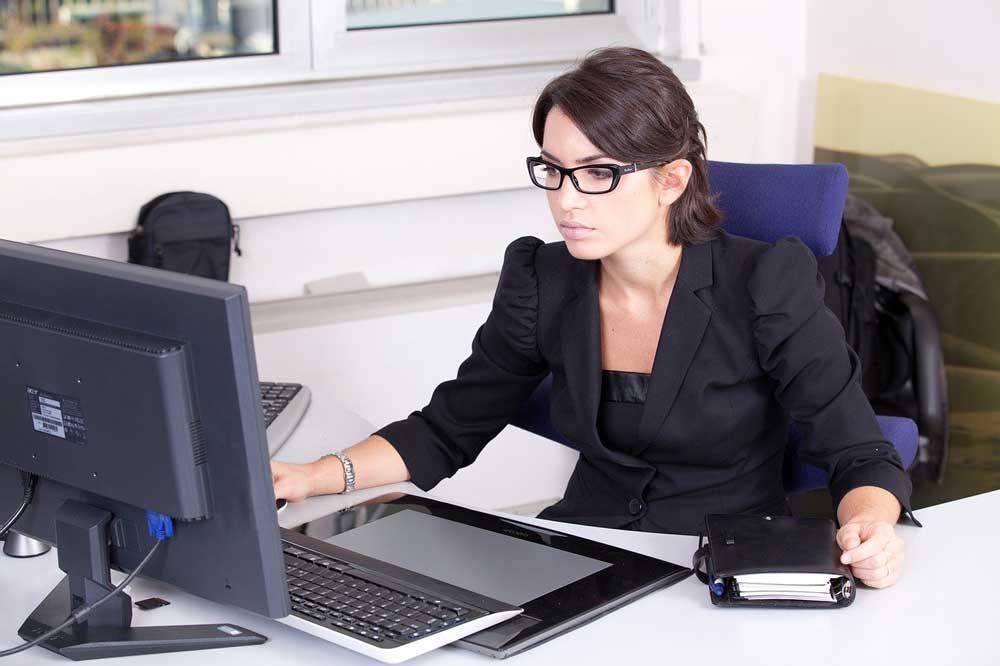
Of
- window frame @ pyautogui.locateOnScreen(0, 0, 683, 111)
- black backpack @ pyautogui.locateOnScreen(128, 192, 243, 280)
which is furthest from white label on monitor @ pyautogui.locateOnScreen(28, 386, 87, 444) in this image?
window frame @ pyautogui.locateOnScreen(0, 0, 683, 111)

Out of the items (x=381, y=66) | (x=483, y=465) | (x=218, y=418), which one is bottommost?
(x=483, y=465)

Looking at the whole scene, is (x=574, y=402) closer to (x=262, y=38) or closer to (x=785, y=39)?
(x=262, y=38)

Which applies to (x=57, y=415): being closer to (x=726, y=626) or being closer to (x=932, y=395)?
(x=726, y=626)

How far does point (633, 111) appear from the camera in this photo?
5.74 ft

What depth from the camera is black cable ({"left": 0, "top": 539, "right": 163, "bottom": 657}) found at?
134cm

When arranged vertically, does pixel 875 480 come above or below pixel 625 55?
below

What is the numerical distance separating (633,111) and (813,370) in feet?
1.40

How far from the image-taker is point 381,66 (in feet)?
10.2

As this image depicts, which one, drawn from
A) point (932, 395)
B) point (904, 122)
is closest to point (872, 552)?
point (932, 395)

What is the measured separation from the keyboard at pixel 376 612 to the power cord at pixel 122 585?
16cm

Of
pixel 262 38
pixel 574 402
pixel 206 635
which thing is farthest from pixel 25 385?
pixel 262 38

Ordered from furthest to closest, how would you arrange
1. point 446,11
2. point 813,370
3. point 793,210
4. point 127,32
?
point 446,11, point 127,32, point 793,210, point 813,370

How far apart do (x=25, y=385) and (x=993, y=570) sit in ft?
3.65

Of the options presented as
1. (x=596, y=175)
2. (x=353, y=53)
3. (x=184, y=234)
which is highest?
(x=353, y=53)
